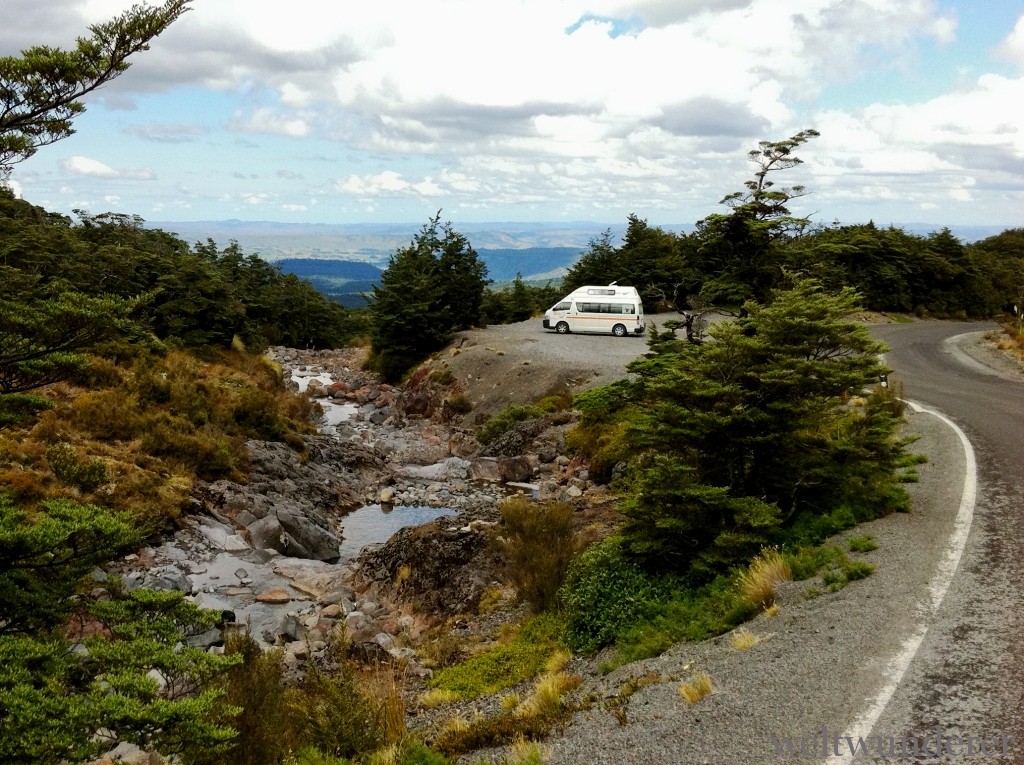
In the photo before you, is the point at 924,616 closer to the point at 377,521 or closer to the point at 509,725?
the point at 509,725

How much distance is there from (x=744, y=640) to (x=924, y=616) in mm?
1809

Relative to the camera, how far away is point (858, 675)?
618 centimetres

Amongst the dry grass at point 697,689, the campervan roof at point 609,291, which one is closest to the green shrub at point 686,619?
the dry grass at point 697,689

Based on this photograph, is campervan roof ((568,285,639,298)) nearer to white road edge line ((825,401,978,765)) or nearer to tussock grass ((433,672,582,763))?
white road edge line ((825,401,978,765))

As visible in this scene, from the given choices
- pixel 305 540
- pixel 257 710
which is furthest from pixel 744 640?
pixel 305 540

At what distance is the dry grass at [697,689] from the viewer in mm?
6492

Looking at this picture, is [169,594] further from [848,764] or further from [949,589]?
[949,589]

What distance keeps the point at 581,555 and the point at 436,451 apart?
48.8 feet

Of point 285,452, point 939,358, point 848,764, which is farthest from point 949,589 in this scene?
point 939,358

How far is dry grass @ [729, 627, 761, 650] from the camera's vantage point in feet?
24.2

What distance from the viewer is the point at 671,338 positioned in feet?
46.9

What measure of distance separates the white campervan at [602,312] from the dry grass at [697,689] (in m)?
30.9

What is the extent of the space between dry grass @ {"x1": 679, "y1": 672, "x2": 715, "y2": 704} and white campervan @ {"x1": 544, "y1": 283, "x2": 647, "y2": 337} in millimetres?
30914

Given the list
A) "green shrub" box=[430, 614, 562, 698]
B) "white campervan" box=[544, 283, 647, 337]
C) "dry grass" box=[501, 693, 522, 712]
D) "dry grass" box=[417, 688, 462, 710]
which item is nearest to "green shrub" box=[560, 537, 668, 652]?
"green shrub" box=[430, 614, 562, 698]
